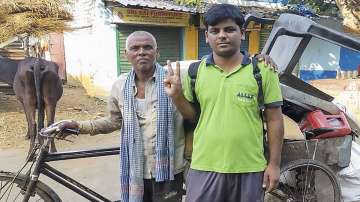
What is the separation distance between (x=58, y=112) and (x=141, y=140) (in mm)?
6173

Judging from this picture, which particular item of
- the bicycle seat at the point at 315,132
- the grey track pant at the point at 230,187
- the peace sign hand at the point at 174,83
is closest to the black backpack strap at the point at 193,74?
the peace sign hand at the point at 174,83

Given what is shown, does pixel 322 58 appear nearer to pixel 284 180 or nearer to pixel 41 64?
pixel 41 64

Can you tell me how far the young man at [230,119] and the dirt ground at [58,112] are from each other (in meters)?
4.46

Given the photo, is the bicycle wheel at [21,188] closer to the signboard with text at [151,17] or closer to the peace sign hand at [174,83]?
the peace sign hand at [174,83]

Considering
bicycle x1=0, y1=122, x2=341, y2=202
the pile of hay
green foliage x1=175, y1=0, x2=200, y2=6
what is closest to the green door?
green foliage x1=175, y1=0, x2=200, y2=6

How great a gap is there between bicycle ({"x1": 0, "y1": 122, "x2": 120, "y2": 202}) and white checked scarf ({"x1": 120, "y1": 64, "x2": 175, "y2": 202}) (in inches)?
13.9

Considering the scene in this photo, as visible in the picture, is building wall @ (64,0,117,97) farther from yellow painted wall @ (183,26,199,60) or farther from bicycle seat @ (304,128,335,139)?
bicycle seat @ (304,128,335,139)

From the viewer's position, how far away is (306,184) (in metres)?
3.09

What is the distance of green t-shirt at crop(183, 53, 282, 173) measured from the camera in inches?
79.3

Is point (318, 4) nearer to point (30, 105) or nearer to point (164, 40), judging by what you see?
point (164, 40)

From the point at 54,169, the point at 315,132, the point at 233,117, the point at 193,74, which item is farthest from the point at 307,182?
the point at 54,169

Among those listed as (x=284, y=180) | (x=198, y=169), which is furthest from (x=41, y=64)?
(x=198, y=169)

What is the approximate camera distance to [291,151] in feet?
9.85

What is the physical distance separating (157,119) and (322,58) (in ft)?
43.9
